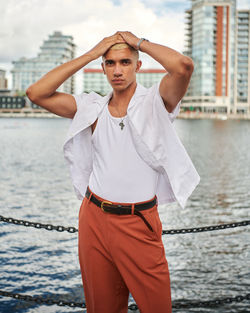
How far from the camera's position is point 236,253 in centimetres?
749

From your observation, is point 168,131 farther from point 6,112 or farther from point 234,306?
point 6,112

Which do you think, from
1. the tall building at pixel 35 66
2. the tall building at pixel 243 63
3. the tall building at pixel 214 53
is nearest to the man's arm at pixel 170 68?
the tall building at pixel 214 53

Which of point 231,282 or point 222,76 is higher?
point 222,76

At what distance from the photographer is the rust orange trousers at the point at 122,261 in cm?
250

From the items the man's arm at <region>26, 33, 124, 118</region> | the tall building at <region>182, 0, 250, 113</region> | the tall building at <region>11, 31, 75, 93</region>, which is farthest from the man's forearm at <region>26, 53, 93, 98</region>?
the tall building at <region>11, 31, 75, 93</region>

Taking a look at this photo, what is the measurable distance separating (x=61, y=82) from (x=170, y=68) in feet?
2.29

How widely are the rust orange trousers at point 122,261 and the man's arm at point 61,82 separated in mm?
643

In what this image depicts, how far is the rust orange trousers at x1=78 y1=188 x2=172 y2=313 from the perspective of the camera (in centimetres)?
250

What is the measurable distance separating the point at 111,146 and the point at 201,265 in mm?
4850

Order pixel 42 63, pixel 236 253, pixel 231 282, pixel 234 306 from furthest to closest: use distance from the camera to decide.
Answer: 1. pixel 42 63
2. pixel 236 253
3. pixel 231 282
4. pixel 234 306

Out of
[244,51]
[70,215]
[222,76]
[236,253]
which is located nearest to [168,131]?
[236,253]

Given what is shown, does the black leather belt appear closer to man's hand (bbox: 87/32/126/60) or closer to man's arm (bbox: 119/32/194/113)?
man's arm (bbox: 119/32/194/113)

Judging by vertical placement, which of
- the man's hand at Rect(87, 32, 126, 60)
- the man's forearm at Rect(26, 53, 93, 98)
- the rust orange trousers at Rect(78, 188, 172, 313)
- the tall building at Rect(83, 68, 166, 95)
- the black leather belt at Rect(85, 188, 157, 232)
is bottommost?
the rust orange trousers at Rect(78, 188, 172, 313)

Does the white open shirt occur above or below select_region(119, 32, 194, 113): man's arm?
below
